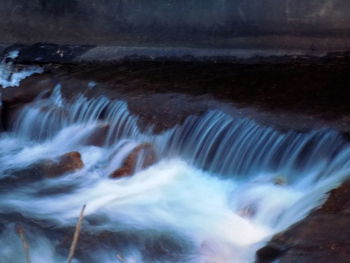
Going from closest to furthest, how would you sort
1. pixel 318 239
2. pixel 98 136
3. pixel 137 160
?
pixel 318 239
pixel 137 160
pixel 98 136

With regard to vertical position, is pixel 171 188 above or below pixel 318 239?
below

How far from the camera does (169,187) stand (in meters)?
5.22

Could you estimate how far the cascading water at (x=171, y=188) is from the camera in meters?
4.30

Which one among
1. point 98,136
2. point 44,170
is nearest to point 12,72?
point 98,136

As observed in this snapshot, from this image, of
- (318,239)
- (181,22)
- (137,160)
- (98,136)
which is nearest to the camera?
(318,239)

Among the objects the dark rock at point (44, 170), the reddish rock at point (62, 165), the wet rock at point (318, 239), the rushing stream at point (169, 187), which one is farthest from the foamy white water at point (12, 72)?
the wet rock at point (318, 239)

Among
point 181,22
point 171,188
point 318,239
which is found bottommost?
point 171,188

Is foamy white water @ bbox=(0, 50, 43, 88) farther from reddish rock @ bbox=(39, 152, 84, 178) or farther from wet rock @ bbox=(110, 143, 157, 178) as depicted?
wet rock @ bbox=(110, 143, 157, 178)

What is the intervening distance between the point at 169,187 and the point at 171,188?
0.09 feet

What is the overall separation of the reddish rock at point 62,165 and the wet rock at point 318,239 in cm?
237

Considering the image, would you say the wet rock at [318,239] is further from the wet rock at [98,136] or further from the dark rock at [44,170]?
the wet rock at [98,136]

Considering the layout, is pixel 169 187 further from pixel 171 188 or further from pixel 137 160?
pixel 137 160

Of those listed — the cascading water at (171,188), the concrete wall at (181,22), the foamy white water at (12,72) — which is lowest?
the cascading water at (171,188)

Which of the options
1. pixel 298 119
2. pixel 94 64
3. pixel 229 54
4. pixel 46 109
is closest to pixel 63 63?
pixel 94 64
